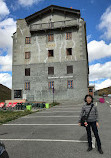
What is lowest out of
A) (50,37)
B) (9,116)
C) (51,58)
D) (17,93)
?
(9,116)

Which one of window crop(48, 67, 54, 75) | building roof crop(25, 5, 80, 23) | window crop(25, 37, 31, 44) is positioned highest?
building roof crop(25, 5, 80, 23)

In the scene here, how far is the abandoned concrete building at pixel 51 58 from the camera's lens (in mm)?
26817

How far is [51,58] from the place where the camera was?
28.2 m

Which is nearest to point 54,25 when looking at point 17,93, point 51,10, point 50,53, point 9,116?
point 51,10

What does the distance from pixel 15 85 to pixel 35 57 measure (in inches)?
270

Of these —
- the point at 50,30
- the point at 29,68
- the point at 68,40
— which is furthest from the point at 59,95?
the point at 50,30

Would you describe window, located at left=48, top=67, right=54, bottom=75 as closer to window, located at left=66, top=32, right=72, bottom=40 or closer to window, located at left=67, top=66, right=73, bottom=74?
window, located at left=67, top=66, right=73, bottom=74

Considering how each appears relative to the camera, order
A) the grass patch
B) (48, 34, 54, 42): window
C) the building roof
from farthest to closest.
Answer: (48, 34, 54, 42): window, the building roof, the grass patch

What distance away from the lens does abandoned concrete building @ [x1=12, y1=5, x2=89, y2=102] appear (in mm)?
26817

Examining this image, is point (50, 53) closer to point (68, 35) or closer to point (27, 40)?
point (68, 35)

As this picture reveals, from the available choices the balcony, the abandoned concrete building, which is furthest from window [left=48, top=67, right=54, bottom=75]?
the balcony

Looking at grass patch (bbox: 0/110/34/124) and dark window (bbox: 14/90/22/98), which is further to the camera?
dark window (bbox: 14/90/22/98)

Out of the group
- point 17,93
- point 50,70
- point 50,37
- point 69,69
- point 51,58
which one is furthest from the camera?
point 50,37

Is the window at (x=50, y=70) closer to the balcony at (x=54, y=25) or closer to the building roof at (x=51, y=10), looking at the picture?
the balcony at (x=54, y=25)
